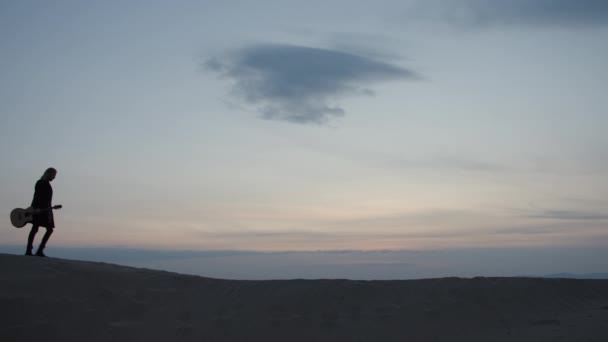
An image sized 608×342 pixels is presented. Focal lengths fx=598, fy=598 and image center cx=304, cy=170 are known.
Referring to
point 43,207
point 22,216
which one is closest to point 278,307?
point 43,207

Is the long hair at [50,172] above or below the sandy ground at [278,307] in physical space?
above

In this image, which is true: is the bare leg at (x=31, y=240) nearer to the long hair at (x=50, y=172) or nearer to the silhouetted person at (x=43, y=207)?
the silhouetted person at (x=43, y=207)

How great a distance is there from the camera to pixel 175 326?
9.54 m

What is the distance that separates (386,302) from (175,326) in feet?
11.8

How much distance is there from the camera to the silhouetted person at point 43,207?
36.9ft

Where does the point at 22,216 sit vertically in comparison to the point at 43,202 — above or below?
below

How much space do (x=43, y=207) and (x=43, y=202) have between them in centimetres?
10

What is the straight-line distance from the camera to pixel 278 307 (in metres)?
10.2

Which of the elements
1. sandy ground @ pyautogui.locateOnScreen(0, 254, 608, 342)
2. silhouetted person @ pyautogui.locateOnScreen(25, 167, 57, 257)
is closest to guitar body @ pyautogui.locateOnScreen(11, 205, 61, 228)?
silhouetted person @ pyautogui.locateOnScreen(25, 167, 57, 257)

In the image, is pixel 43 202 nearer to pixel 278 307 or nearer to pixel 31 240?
pixel 31 240

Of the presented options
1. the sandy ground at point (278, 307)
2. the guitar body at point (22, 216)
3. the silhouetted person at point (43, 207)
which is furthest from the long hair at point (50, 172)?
the sandy ground at point (278, 307)

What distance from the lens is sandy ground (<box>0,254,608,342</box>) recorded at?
926 centimetres

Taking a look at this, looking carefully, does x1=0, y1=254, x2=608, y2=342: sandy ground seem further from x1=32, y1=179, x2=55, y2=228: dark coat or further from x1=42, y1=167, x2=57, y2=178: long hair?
x1=42, y1=167, x2=57, y2=178: long hair

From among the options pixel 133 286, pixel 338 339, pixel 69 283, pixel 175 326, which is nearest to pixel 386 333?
pixel 338 339
